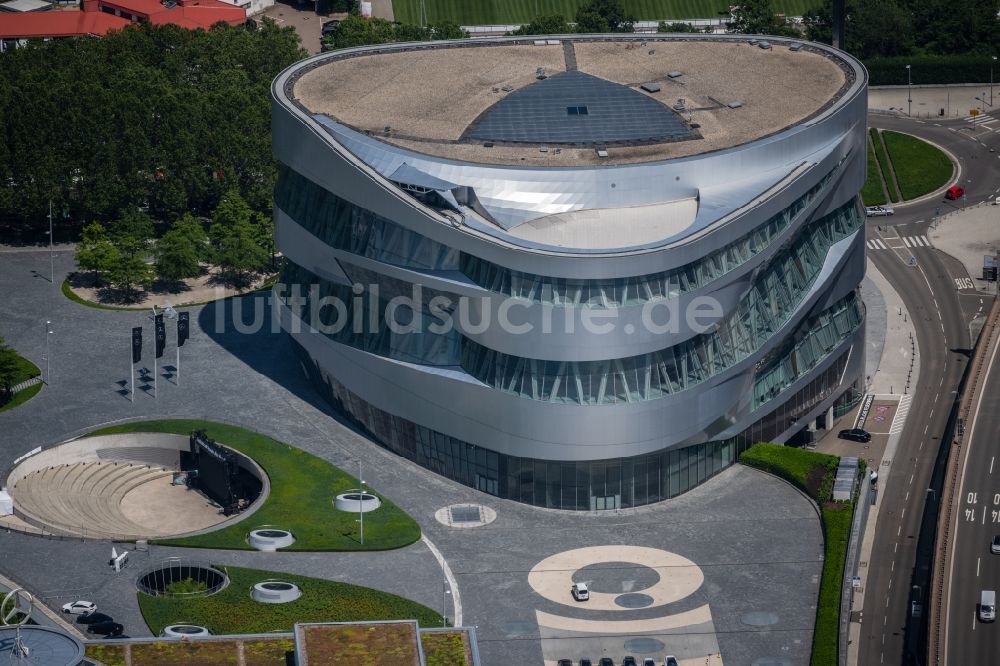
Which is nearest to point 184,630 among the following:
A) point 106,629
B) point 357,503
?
point 106,629

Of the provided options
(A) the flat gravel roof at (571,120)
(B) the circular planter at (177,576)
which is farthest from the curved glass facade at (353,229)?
(B) the circular planter at (177,576)

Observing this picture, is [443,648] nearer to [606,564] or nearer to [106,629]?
[606,564]

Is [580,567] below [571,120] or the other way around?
below

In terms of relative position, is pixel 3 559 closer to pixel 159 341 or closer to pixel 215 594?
pixel 215 594

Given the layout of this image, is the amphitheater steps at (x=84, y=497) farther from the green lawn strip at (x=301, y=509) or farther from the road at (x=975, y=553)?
the road at (x=975, y=553)

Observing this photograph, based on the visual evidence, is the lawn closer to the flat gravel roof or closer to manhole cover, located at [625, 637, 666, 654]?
the flat gravel roof

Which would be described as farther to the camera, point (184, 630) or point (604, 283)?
point (604, 283)

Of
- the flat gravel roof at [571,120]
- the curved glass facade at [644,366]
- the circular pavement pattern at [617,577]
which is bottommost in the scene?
the circular pavement pattern at [617,577]
